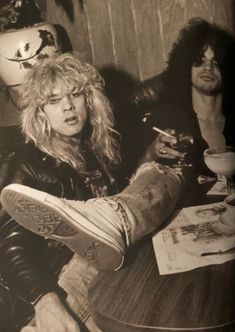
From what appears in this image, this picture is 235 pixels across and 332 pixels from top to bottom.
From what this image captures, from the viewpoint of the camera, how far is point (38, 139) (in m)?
1.04

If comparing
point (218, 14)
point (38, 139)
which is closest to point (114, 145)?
point (38, 139)

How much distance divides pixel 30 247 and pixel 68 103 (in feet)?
1.12

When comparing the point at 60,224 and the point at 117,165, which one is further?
the point at 117,165

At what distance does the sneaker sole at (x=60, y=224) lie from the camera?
39.1 inches

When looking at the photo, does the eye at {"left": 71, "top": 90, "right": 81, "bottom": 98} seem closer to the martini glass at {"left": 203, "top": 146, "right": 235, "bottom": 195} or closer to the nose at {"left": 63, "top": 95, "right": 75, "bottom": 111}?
the nose at {"left": 63, "top": 95, "right": 75, "bottom": 111}

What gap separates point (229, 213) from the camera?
3.71ft

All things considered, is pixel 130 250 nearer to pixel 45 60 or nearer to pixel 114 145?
pixel 114 145

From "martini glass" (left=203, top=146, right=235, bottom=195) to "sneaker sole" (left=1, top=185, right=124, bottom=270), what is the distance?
34 centimetres

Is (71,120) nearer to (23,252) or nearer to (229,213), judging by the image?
(23,252)

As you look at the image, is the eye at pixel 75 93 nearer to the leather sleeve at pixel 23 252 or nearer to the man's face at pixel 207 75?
the leather sleeve at pixel 23 252

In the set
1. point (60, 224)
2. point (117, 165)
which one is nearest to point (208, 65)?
point (117, 165)

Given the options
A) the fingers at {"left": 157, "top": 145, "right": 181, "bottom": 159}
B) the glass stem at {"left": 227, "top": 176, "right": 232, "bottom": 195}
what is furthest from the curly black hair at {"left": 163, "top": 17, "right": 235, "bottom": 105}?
the glass stem at {"left": 227, "top": 176, "right": 232, "bottom": 195}

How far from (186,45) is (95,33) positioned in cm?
23

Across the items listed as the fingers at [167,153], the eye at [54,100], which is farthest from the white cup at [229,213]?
the eye at [54,100]
